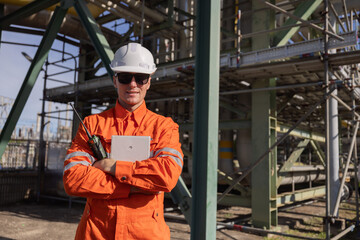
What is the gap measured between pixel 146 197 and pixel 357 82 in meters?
9.17

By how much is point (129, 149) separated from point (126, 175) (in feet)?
0.62

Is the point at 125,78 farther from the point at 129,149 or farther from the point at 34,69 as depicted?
the point at 34,69

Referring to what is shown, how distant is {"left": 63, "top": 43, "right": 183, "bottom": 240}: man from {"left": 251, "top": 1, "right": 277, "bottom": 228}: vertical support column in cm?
546

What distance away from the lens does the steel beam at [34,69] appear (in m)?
5.82

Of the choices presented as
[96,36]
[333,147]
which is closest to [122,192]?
[96,36]

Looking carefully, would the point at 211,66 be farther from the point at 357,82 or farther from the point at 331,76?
the point at 357,82

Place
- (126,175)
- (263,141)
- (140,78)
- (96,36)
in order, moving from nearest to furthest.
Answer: (126,175) < (140,78) < (96,36) < (263,141)

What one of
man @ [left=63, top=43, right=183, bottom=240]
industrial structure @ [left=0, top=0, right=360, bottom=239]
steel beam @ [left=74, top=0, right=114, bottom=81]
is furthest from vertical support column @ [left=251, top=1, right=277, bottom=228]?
man @ [left=63, top=43, right=183, bottom=240]

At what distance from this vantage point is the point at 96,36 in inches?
198

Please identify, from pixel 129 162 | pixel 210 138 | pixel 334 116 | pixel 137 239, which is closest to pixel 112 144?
pixel 129 162

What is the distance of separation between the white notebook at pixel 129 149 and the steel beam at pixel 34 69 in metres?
4.49

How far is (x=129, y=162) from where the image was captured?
2.12 metres

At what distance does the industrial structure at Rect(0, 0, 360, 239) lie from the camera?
2688 mm

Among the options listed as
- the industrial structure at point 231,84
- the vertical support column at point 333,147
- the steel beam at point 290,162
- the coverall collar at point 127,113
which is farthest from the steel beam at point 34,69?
the vertical support column at point 333,147
